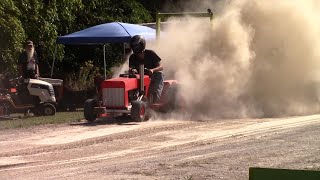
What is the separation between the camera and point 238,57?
16.8 meters

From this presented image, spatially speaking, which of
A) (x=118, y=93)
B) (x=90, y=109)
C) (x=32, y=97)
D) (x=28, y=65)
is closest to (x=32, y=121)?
(x=90, y=109)

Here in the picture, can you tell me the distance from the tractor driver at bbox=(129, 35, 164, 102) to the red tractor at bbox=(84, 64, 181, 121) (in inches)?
6.1

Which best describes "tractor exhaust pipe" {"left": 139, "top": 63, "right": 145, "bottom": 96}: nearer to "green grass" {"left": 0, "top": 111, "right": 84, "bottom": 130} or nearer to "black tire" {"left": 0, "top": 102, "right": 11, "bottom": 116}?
"green grass" {"left": 0, "top": 111, "right": 84, "bottom": 130}

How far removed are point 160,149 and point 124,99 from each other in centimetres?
432

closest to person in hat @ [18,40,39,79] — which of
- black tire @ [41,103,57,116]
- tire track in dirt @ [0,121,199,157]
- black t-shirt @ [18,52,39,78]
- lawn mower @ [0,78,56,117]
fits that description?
black t-shirt @ [18,52,39,78]

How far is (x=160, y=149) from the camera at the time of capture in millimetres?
10992

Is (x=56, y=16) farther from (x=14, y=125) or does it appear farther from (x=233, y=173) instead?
(x=233, y=173)

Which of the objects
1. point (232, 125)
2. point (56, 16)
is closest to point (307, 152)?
point (232, 125)

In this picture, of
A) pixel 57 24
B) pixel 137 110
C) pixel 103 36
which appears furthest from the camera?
pixel 57 24

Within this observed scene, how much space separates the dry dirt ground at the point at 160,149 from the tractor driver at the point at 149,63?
1.03 metres

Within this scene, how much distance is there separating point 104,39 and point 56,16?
2581 mm

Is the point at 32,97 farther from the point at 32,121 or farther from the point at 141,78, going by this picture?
the point at 141,78

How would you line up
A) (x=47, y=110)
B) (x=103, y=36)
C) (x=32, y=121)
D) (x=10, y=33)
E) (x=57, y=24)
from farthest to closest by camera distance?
(x=57, y=24) → (x=103, y=36) → (x=10, y=33) → (x=47, y=110) → (x=32, y=121)

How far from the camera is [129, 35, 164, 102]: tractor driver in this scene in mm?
15680
